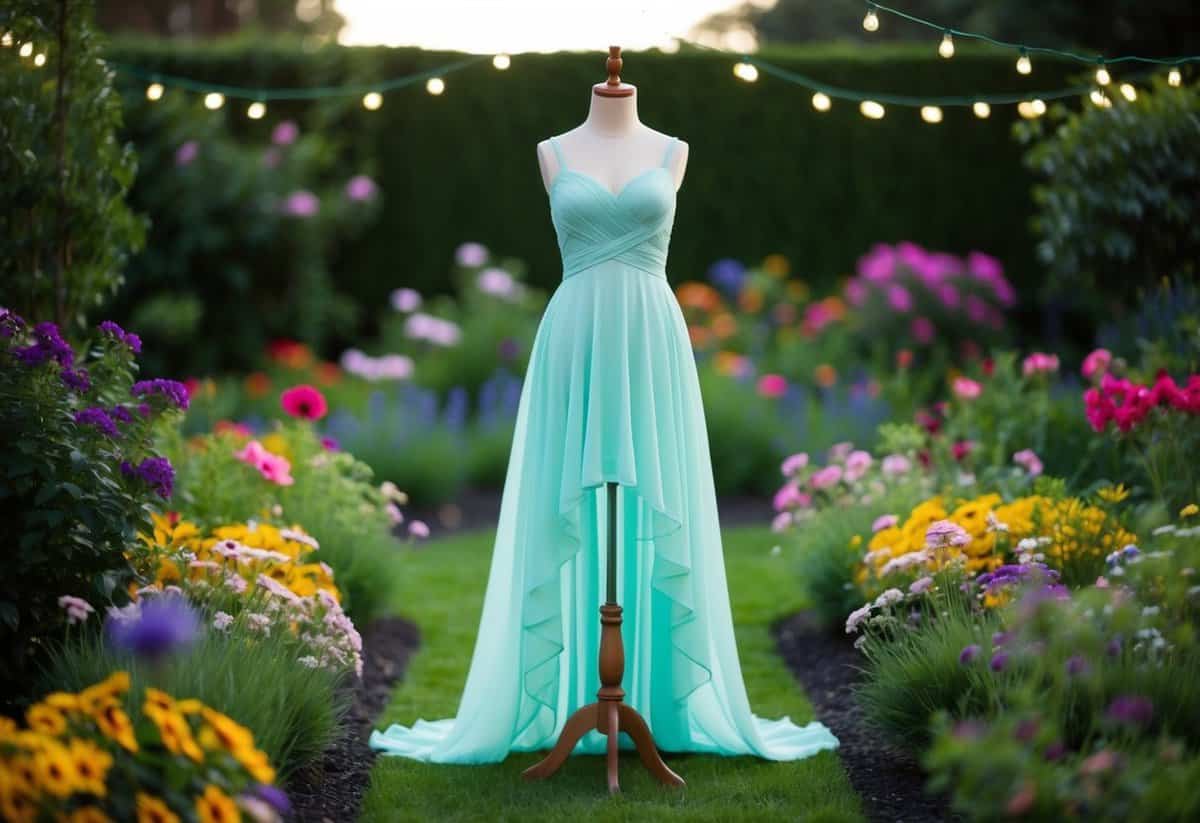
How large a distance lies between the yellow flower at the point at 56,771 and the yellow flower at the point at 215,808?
0.76ft

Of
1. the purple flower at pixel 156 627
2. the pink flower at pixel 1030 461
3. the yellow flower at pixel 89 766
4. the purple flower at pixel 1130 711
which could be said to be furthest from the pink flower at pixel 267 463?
the purple flower at pixel 1130 711

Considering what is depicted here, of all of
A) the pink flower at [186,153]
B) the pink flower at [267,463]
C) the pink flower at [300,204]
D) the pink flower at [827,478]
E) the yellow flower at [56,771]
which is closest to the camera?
the yellow flower at [56,771]

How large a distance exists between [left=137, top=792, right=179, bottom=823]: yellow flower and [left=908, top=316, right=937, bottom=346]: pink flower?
717 centimetres

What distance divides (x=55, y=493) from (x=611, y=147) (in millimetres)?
1686

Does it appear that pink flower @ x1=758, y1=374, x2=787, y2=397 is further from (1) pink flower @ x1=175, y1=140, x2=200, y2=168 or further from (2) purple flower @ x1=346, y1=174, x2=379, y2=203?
(1) pink flower @ x1=175, y1=140, x2=200, y2=168

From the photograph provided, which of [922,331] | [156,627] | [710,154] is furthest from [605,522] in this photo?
[710,154]

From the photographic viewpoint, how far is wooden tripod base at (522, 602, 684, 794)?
146 inches

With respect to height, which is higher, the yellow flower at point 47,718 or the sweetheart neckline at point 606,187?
the sweetheart neckline at point 606,187

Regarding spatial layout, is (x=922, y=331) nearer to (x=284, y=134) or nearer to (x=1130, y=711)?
(x=284, y=134)

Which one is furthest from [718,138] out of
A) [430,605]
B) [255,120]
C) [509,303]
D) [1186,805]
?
[1186,805]

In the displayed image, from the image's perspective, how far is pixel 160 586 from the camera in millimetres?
3918

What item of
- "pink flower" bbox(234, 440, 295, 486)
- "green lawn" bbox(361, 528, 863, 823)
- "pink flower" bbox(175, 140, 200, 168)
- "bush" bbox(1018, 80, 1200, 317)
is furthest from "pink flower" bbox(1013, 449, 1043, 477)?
"pink flower" bbox(175, 140, 200, 168)

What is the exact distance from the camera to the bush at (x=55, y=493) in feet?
11.0

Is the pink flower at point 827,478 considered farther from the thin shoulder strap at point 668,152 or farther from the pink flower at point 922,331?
the pink flower at point 922,331
